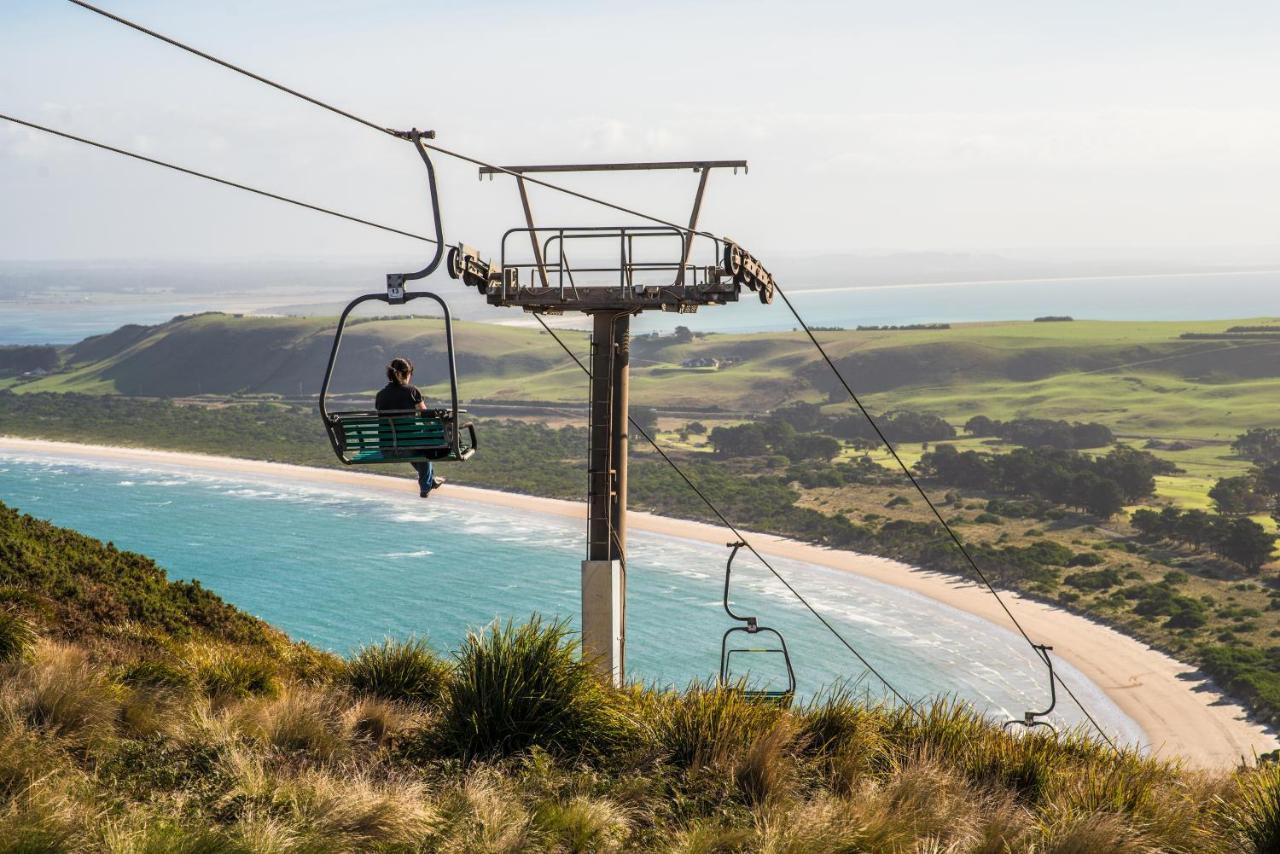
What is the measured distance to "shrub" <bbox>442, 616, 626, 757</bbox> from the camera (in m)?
10.3

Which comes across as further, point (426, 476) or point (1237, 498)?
point (1237, 498)

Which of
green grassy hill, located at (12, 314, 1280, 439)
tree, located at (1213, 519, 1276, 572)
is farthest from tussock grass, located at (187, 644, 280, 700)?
green grassy hill, located at (12, 314, 1280, 439)

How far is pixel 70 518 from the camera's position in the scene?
72125 millimetres

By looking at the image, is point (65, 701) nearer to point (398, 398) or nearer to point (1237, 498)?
point (398, 398)

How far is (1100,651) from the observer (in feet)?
156

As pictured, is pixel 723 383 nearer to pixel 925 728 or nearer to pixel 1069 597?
pixel 1069 597

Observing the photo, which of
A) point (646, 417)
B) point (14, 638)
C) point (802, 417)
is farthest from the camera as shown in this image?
point (802, 417)


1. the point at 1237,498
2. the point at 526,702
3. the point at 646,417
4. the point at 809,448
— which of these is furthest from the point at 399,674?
the point at 646,417

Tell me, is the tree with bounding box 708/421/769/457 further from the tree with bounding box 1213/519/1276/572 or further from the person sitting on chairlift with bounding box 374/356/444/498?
the person sitting on chairlift with bounding box 374/356/444/498

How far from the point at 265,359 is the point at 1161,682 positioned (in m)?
131

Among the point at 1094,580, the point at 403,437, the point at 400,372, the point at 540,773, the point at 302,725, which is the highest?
the point at 400,372

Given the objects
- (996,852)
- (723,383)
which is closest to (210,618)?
(996,852)

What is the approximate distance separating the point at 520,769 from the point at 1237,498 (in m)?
67.5

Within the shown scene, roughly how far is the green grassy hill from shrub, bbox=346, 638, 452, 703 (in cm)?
9791
